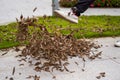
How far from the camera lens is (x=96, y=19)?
780 centimetres

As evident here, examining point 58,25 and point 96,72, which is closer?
point 96,72

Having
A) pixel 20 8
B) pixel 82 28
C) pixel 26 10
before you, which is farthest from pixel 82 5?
pixel 20 8

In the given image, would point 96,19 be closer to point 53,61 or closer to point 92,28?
point 92,28

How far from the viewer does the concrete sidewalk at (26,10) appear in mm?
8576

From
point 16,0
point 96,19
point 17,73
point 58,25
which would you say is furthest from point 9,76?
point 16,0

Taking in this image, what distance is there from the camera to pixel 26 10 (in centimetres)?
930

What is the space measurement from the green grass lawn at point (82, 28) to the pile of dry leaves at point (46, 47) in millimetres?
779

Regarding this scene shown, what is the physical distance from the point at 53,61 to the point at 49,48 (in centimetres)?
20

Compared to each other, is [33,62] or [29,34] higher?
[29,34]

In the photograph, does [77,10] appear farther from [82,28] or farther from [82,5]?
[82,28]

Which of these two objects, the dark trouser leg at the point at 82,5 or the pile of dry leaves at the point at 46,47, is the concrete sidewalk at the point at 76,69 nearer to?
the pile of dry leaves at the point at 46,47

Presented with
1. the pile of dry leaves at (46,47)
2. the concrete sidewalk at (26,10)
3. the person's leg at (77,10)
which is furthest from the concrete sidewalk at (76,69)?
the concrete sidewalk at (26,10)

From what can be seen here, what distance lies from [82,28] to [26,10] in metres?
3.13

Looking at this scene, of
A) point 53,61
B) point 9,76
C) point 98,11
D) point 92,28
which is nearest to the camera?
point 9,76
